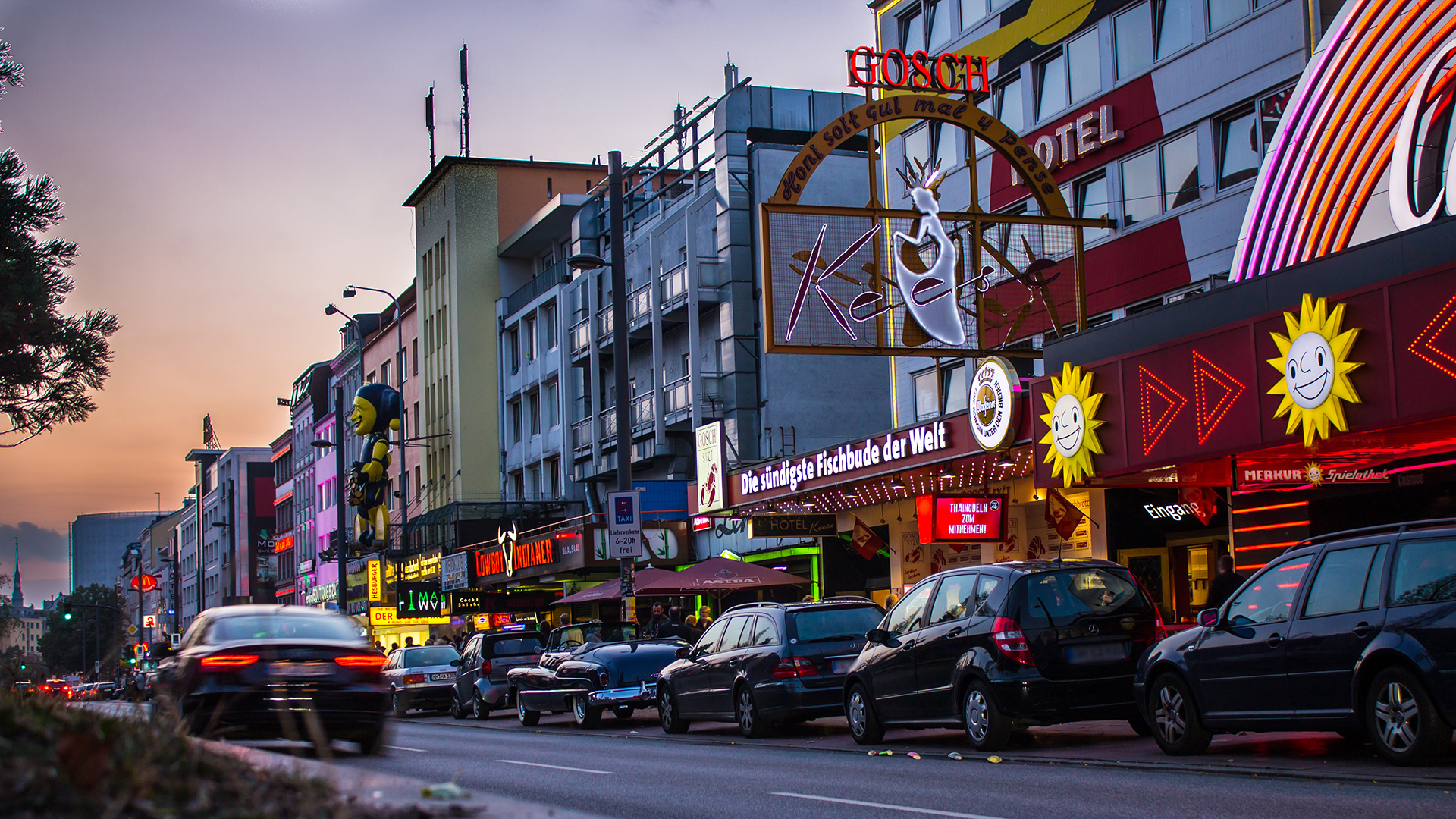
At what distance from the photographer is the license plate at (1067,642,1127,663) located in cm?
1373

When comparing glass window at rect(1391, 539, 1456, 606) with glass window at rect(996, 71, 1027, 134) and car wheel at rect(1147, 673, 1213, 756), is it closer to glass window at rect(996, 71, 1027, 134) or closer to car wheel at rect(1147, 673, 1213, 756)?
car wheel at rect(1147, 673, 1213, 756)

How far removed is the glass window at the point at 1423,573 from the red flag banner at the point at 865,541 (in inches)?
742

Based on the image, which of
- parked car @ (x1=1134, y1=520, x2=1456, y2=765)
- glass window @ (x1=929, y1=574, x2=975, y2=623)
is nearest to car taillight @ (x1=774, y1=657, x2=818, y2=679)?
glass window @ (x1=929, y1=574, x2=975, y2=623)

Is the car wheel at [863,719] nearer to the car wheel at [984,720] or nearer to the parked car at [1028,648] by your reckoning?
the parked car at [1028,648]

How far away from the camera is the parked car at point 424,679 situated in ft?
98.7

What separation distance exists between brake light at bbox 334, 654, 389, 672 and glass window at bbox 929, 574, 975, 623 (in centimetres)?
520

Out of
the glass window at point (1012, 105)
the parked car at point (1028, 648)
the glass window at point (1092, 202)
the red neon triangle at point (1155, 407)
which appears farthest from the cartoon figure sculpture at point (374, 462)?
the parked car at point (1028, 648)

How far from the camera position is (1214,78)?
22812mm

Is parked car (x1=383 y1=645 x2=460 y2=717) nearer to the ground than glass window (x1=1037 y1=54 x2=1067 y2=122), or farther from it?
nearer to the ground

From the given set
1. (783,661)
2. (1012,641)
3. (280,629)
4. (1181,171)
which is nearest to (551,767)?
(280,629)

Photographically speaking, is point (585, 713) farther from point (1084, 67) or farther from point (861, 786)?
point (1084, 67)

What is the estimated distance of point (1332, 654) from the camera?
1098cm

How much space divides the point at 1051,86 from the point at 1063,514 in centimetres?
749

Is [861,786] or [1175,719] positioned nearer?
[861,786]
